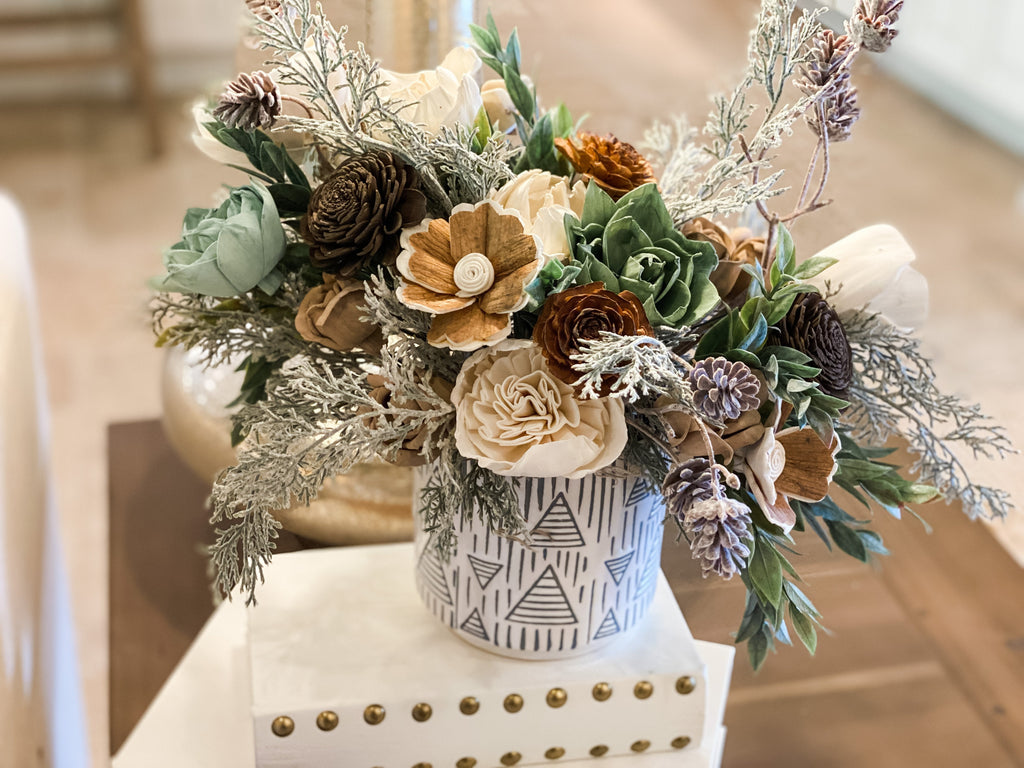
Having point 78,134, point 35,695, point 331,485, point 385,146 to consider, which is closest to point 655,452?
point 385,146

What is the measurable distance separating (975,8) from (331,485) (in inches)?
56.1

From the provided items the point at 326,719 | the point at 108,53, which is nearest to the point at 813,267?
the point at 326,719

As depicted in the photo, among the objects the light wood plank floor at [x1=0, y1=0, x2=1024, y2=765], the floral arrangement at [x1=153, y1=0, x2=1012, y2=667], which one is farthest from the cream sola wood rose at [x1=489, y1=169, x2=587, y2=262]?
the light wood plank floor at [x1=0, y1=0, x2=1024, y2=765]

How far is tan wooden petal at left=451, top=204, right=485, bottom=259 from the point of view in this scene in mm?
475

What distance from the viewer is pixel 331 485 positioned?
0.83m

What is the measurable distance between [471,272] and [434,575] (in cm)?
23

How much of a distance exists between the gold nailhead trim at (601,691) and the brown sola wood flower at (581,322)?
226mm

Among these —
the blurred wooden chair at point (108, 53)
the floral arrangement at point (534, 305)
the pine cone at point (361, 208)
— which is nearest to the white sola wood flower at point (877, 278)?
the floral arrangement at point (534, 305)

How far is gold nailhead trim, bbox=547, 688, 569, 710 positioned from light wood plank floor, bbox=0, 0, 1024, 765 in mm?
185

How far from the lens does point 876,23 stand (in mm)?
474

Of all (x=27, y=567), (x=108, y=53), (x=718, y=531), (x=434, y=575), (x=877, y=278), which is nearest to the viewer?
(x=718, y=531)

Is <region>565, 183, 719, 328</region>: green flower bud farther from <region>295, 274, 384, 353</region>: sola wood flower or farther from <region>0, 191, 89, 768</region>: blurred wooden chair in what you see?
<region>0, 191, 89, 768</region>: blurred wooden chair

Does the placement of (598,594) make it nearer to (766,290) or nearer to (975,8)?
(766,290)

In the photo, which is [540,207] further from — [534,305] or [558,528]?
[558,528]
